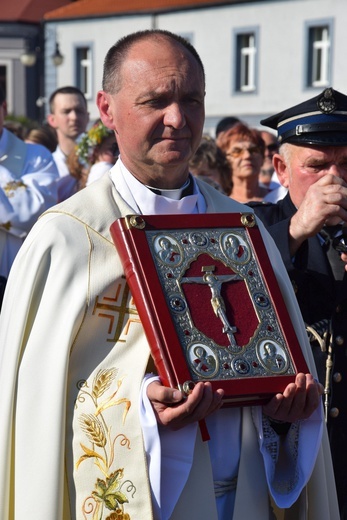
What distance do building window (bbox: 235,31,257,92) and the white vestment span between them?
36895 mm

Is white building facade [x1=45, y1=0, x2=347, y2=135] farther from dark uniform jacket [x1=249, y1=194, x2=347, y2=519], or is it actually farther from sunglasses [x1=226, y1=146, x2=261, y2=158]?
dark uniform jacket [x1=249, y1=194, x2=347, y2=519]

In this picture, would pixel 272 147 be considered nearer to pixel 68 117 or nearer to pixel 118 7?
pixel 68 117

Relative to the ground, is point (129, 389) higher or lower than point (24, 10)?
lower

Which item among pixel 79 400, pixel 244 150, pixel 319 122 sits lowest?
pixel 79 400

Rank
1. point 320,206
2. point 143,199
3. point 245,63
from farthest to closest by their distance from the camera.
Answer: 1. point 245,63
2. point 320,206
3. point 143,199

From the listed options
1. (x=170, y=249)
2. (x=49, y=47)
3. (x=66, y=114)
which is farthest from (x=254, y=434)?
(x=49, y=47)

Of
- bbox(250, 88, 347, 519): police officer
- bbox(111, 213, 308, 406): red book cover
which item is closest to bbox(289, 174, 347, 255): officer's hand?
bbox(250, 88, 347, 519): police officer

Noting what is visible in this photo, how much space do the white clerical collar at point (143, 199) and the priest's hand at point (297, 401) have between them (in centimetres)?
64

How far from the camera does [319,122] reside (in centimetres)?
392

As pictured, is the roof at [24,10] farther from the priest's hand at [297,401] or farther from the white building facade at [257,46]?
the priest's hand at [297,401]

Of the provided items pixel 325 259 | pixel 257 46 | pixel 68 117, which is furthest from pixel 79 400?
pixel 257 46

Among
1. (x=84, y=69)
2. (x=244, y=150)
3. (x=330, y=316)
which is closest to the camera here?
(x=330, y=316)

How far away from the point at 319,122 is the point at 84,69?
42523mm

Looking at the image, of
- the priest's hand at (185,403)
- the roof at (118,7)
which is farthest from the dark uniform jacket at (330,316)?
the roof at (118,7)
